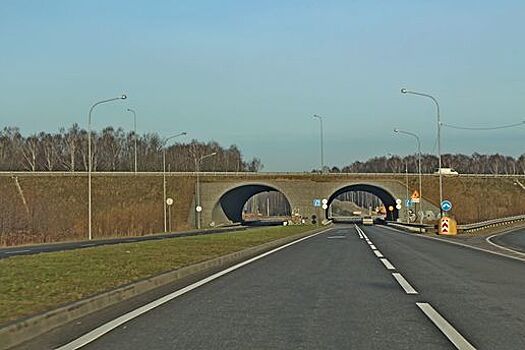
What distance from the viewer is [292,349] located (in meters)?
7.19

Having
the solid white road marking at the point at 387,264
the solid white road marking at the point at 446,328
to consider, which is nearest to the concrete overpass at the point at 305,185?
the solid white road marking at the point at 387,264

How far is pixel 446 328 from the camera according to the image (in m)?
8.52

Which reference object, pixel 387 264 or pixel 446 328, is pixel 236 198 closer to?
pixel 387 264

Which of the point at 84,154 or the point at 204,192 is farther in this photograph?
the point at 84,154

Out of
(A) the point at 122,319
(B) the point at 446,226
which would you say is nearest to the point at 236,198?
(B) the point at 446,226

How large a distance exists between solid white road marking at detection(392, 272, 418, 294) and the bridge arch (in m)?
71.1

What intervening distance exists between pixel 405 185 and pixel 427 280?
7710 cm

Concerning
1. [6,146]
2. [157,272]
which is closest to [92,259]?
[157,272]

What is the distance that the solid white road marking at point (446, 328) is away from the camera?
7.43 metres

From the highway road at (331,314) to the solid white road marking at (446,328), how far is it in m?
0.01

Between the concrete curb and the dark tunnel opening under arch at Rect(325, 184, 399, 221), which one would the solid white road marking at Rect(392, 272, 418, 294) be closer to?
the concrete curb

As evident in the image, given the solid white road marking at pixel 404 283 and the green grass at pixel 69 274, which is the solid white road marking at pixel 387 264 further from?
the green grass at pixel 69 274

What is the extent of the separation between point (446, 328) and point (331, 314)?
5.74ft

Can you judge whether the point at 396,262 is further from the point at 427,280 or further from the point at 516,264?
the point at 427,280
